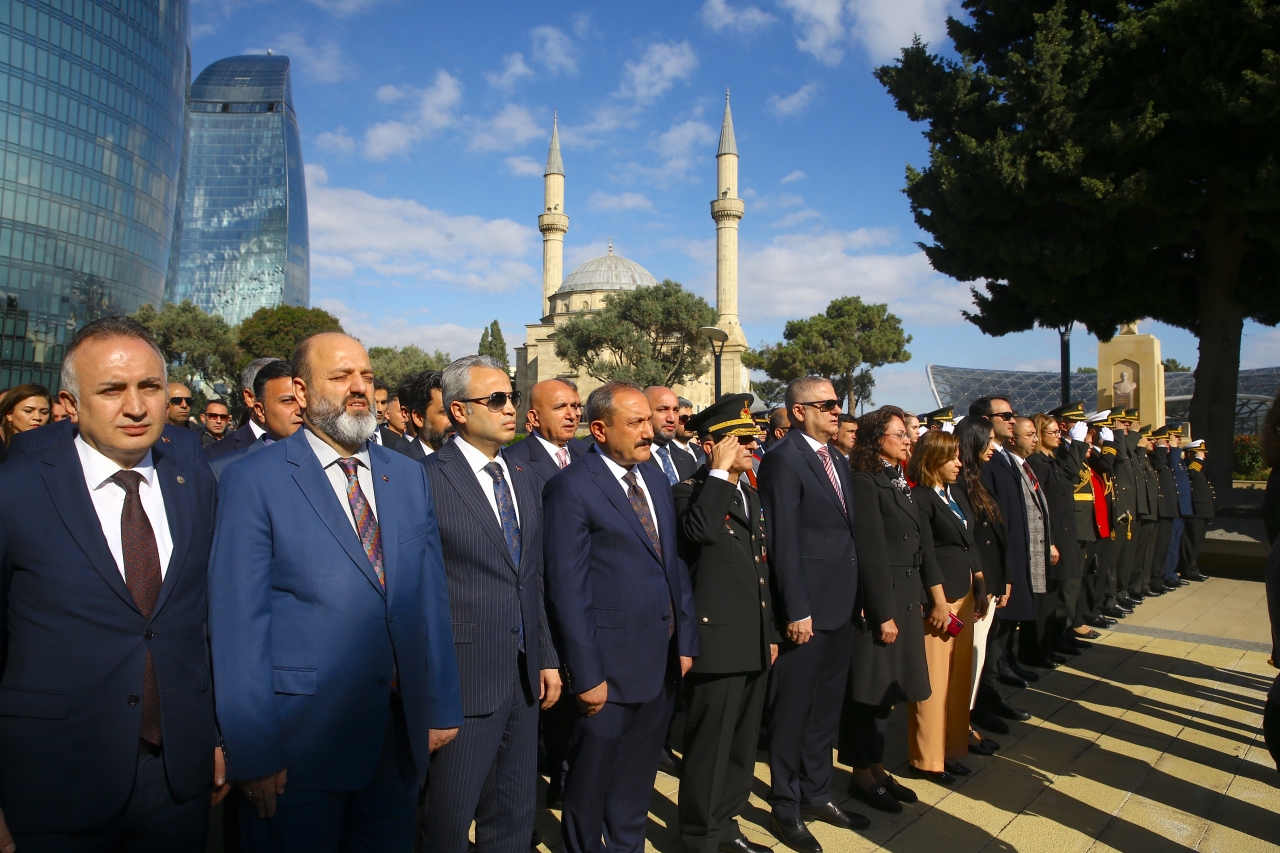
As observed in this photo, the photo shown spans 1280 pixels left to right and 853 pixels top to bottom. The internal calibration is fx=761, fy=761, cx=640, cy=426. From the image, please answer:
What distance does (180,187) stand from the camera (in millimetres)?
61406

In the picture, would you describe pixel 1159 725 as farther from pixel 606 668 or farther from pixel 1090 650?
pixel 606 668

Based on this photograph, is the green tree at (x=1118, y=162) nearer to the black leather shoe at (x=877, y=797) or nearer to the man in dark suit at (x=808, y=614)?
the man in dark suit at (x=808, y=614)

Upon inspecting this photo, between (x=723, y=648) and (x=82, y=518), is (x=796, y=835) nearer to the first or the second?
(x=723, y=648)

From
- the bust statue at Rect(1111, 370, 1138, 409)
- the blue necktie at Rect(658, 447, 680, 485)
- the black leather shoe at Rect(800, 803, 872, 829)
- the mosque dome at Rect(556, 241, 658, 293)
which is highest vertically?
the mosque dome at Rect(556, 241, 658, 293)

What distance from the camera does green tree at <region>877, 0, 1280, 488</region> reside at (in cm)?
1262

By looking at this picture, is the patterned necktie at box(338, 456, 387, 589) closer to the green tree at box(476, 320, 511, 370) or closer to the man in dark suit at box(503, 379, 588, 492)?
the man in dark suit at box(503, 379, 588, 492)

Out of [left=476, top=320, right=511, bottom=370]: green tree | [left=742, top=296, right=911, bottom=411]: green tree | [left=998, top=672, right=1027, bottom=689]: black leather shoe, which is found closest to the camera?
[left=998, top=672, right=1027, bottom=689]: black leather shoe

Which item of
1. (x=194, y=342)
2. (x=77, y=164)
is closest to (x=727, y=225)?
(x=194, y=342)

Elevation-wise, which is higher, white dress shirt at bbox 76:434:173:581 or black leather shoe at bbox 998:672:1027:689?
white dress shirt at bbox 76:434:173:581

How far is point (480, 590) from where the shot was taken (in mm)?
2797

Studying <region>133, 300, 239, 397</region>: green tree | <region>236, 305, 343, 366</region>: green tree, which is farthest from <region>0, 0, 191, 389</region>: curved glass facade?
<region>236, 305, 343, 366</region>: green tree

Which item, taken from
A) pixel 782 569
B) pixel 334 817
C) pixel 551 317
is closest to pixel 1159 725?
pixel 782 569

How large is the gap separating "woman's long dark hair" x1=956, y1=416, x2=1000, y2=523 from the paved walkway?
58.9 inches

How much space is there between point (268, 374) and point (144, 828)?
94.7 inches
